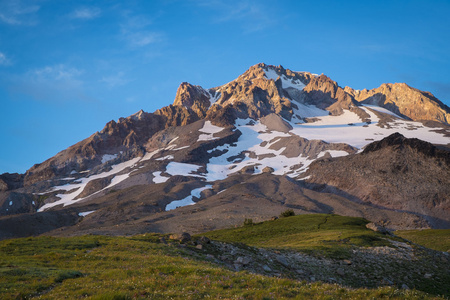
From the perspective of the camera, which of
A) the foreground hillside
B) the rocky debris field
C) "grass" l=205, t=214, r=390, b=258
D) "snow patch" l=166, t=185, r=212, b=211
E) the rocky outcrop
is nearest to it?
the foreground hillside

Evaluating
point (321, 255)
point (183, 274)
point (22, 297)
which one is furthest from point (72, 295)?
point (321, 255)

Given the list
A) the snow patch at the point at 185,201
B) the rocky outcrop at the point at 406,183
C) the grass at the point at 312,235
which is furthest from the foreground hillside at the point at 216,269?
the rocky outcrop at the point at 406,183

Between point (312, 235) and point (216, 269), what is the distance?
36.0 metres

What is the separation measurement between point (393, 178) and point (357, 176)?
1829cm

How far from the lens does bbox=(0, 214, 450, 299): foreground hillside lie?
16.2 m

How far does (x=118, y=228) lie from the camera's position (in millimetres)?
115750

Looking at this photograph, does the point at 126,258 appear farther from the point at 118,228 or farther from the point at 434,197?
the point at 434,197

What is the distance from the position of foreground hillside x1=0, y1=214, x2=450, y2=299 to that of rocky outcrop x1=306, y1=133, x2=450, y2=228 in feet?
447

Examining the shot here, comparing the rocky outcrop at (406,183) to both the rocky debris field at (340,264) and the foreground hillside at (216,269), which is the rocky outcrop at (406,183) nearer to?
the foreground hillside at (216,269)

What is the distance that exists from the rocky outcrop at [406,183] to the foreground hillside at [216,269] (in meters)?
136

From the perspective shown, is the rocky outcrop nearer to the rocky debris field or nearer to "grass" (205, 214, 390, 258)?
"grass" (205, 214, 390, 258)

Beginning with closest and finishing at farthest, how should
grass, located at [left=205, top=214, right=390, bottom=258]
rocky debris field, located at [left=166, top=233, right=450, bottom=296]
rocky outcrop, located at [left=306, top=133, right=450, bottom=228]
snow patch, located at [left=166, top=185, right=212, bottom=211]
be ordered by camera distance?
rocky debris field, located at [left=166, top=233, right=450, bottom=296] → grass, located at [left=205, top=214, right=390, bottom=258] → rocky outcrop, located at [left=306, top=133, right=450, bottom=228] → snow patch, located at [left=166, top=185, right=212, bottom=211]

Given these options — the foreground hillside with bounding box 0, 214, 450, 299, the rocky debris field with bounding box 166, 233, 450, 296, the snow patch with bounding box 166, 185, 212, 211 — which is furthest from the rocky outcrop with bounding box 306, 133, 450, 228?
the rocky debris field with bounding box 166, 233, 450, 296

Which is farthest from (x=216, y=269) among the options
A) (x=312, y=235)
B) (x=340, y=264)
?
(x=312, y=235)
